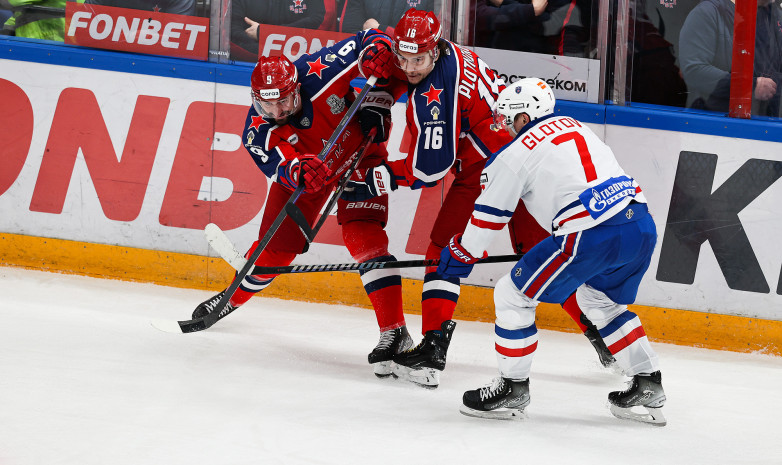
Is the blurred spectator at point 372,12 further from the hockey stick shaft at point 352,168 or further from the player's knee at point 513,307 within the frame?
the player's knee at point 513,307

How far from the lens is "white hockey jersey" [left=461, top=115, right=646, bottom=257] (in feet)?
9.00

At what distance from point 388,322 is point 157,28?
6.75 feet

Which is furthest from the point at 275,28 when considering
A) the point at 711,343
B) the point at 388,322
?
the point at 711,343

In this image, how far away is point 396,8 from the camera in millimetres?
4410

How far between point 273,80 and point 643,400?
66.6 inches

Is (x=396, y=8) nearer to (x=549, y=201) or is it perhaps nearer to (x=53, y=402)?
(x=549, y=201)

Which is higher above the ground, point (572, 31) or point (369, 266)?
point (572, 31)

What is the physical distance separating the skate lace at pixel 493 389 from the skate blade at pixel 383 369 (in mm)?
536

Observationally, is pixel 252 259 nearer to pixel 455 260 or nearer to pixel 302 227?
pixel 302 227

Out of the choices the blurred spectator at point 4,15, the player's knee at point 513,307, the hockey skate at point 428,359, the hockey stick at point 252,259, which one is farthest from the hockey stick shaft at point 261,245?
the blurred spectator at point 4,15

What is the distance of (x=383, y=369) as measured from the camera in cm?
337

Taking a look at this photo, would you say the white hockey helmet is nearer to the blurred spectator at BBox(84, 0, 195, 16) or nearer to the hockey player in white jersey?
the hockey player in white jersey

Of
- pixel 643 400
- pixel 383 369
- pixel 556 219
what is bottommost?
pixel 383 369

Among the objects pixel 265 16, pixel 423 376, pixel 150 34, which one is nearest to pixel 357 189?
pixel 423 376
